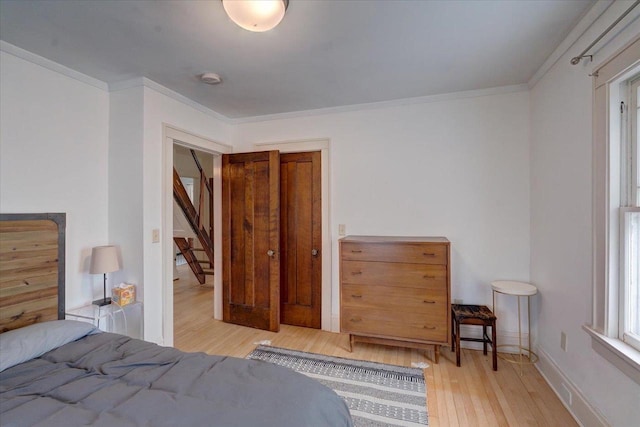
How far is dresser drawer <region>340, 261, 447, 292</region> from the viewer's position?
2.32 m

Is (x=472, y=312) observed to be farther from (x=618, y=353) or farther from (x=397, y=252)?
(x=618, y=353)

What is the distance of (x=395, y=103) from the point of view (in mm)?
2859

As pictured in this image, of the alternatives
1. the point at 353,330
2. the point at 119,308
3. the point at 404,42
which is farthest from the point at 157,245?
the point at 404,42

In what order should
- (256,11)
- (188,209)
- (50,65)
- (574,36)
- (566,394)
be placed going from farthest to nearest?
(188,209)
(50,65)
(566,394)
(574,36)
(256,11)

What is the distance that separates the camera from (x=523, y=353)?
2.48 metres

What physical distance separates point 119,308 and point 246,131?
2318 mm

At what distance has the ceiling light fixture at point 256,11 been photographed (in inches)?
→ 51.9

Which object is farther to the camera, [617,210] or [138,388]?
[617,210]

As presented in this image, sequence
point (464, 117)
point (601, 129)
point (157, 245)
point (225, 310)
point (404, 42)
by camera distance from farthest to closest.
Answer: point (225, 310) < point (464, 117) < point (157, 245) < point (404, 42) < point (601, 129)

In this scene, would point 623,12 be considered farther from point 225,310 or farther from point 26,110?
point 225,310

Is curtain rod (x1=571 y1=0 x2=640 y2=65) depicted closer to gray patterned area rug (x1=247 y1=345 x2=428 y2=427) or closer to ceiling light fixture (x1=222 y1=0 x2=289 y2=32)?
ceiling light fixture (x1=222 y1=0 x2=289 y2=32)

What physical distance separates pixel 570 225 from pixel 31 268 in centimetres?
382

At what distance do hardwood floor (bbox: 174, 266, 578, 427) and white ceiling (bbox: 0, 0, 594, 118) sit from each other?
98.6 inches

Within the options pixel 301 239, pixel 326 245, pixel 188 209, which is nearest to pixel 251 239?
pixel 301 239
